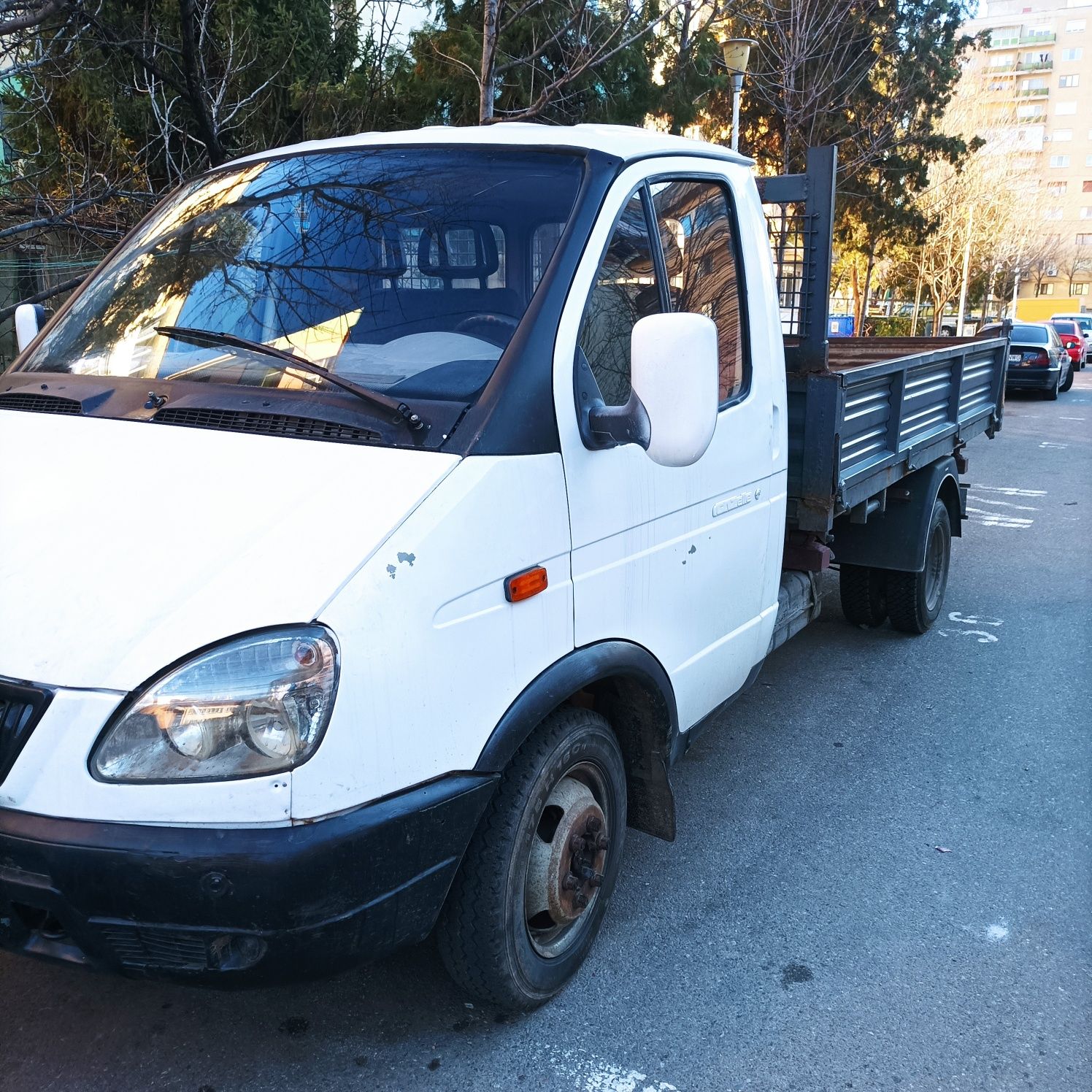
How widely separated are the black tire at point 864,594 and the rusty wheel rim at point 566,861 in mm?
3478

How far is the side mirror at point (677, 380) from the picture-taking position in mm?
2586

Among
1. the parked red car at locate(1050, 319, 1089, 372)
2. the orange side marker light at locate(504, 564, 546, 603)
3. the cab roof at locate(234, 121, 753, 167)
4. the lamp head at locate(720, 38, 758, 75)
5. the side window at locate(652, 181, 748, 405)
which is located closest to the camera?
the orange side marker light at locate(504, 564, 546, 603)

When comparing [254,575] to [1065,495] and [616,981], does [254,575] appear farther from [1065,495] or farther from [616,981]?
[1065,495]

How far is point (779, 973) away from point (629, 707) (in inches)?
35.8

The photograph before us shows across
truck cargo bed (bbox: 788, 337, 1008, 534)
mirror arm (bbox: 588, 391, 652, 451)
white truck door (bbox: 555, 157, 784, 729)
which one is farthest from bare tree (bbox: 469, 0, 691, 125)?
mirror arm (bbox: 588, 391, 652, 451)

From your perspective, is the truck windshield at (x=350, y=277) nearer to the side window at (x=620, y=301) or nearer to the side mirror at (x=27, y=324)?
the side window at (x=620, y=301)

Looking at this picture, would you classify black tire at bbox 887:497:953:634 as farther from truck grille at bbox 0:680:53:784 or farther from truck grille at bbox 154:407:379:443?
truck grille at bbox 0:680:53:784

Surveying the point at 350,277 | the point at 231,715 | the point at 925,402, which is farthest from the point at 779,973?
the point at 925,402

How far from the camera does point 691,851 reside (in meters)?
3.97

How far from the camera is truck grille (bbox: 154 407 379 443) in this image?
259 cm

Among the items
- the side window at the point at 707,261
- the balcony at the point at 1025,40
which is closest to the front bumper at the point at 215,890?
the side window at the point at 707,261

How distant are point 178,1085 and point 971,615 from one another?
18.6 ft

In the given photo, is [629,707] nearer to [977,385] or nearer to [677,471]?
[677,471]

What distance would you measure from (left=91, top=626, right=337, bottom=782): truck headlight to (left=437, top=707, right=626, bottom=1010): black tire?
2.17ft
